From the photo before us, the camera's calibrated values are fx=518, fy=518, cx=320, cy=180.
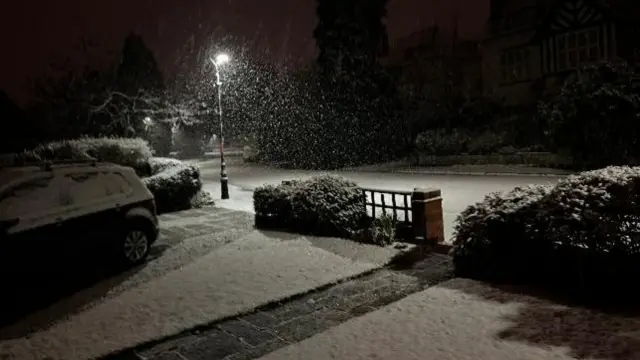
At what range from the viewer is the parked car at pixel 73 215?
23.0 ft

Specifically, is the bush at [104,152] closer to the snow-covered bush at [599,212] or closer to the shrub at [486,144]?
the snow-covered bush at [599,212]

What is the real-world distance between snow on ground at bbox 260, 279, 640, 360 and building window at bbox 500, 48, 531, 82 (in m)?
29.2

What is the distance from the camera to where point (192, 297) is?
22.0ft

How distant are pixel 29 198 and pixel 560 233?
6959 millimetres

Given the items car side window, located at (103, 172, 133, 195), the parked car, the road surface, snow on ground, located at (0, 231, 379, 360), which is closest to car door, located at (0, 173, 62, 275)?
the parked car

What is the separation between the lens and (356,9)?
32.2m

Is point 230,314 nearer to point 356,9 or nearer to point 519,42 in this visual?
point 356,9

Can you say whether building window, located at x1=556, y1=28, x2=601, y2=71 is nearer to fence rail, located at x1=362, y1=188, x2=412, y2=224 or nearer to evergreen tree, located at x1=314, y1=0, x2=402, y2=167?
evergreen tree, located at x1=314, y1=0, x2=402, y2=167

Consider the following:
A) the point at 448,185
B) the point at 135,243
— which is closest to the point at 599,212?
the point at 135,243

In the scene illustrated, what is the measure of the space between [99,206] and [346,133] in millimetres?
24722

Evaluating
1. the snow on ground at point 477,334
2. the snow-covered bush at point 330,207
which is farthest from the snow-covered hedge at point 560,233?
the snow-covered bush at point 330,207

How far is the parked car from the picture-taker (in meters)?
7.02

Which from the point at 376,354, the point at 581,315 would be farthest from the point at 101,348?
the point at 581,315

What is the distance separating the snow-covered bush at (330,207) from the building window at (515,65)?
25535mm
